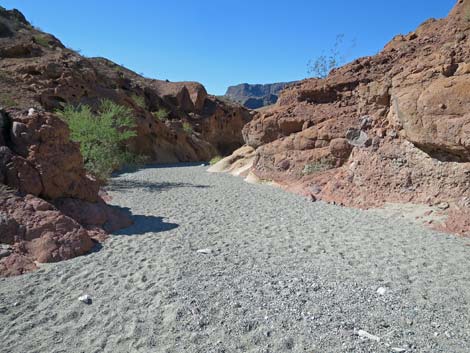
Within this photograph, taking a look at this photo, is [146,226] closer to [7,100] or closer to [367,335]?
[367,335]

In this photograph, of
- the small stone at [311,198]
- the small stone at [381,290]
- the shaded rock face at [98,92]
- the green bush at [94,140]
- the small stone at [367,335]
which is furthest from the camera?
the shaded rock face at [98,92]

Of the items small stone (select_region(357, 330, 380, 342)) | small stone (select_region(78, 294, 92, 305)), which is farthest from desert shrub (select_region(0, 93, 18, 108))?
small stone (select_region(357, 330, 380, 342))

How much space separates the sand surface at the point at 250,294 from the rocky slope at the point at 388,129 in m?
1.74

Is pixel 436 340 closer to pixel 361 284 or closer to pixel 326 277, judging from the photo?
pixel 361 284

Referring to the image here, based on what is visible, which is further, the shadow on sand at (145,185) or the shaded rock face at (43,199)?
the shadow on sand at (145,185)

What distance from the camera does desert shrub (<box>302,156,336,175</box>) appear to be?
10836mm

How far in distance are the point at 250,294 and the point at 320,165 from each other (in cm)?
819

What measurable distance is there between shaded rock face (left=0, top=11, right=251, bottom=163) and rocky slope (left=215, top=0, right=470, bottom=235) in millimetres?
12389

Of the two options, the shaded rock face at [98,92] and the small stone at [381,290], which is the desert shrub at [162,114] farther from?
the small stone at [381,290]

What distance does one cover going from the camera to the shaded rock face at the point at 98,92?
19361mm

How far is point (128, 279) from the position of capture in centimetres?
379

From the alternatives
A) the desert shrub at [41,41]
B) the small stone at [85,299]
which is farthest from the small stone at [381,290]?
the desert shrub at [41,41]

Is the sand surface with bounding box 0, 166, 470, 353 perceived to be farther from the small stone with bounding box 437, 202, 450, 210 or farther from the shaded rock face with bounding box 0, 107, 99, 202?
the shaded rock face with bounding box 0, 107, 99, 202

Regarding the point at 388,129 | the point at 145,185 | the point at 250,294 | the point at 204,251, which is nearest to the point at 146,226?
the point at 204,251
